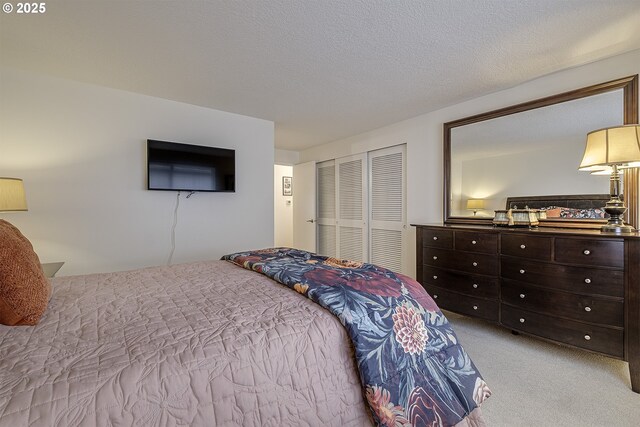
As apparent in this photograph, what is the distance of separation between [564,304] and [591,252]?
392 mm

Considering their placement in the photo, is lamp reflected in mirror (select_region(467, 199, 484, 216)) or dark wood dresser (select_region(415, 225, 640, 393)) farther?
lamp reflected in mirror (select_region(467, 199, 484, 216))

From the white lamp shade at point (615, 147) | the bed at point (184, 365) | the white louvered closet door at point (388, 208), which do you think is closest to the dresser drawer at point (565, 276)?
the white lamp shade at point (615, 147)

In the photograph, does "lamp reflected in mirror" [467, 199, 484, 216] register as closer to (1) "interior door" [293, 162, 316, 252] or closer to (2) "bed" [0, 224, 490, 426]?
(2) "bed" [0, 224, 490, 426]

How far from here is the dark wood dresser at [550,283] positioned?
1761 millimetres

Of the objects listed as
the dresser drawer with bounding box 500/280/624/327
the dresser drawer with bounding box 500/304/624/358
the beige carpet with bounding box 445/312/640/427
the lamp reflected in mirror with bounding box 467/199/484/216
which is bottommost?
the beige carpet with bounding box 445/312/640/427

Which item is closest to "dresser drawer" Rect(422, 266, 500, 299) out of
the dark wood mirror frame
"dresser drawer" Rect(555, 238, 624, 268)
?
"dresser drawer" Rect(555, 238, 624, 268)

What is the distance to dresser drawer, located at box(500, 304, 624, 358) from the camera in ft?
5.88

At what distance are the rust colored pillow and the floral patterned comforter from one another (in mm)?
919

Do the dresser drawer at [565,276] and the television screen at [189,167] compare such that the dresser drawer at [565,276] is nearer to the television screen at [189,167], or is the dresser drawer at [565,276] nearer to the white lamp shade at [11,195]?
the television screen at [189,167]

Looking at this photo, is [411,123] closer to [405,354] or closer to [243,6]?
[243,6]

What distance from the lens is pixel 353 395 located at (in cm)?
101

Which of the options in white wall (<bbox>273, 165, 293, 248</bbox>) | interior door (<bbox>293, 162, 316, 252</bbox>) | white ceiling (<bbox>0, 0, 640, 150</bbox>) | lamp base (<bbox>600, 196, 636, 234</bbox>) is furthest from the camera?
white wall (<bbox>273, 165, 293, 248</bbox>)

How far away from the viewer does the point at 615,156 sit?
1.84 meters

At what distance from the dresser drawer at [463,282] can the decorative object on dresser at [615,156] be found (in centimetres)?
82
